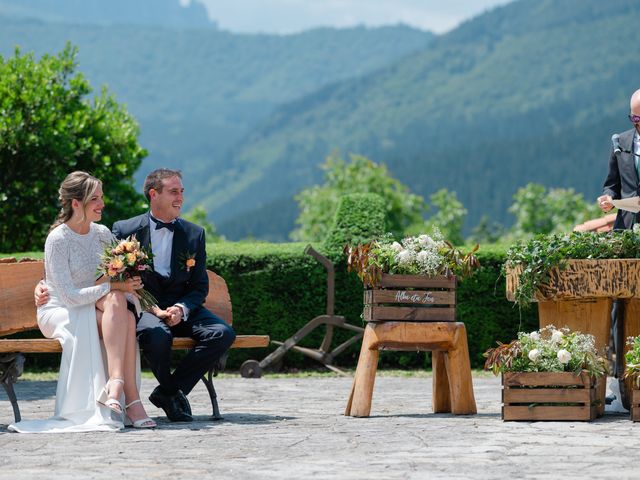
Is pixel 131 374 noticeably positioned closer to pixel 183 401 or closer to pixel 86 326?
pixel 86 326

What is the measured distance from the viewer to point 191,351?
300 inches

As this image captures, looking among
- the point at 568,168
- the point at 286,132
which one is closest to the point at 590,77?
the point at 568,168

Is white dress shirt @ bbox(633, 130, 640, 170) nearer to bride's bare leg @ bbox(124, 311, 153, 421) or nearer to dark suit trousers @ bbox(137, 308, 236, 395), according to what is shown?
dark suit trousers @ bbox(137, 308, 236, 395)

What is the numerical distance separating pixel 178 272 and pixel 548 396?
2.47 m

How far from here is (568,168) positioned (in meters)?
114

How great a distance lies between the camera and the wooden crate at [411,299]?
305 inches

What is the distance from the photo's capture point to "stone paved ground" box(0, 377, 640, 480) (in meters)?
5.39

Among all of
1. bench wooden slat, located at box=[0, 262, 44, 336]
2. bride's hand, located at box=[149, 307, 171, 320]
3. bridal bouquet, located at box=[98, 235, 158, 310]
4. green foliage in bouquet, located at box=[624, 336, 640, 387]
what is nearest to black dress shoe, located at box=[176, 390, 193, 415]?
bride's hand, located at box=[149, 307, 171, 320]

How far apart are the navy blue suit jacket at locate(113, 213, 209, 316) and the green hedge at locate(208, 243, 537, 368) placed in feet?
15.4

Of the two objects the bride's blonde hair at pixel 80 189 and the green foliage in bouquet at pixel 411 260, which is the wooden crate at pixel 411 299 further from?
the bride's blonde hair at pixel 80 189

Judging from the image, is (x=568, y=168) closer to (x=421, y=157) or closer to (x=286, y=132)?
(x=421, y=157)

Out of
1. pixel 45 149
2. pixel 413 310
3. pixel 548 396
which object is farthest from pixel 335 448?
pixel 45 149

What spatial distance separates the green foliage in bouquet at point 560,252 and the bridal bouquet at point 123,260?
2.33 metres

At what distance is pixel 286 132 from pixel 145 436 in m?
167
